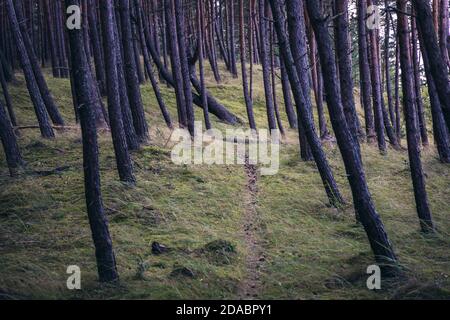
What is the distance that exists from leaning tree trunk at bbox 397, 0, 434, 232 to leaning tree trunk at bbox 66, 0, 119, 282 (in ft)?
19.1

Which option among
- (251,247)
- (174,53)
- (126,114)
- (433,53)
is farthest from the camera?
(174,53)

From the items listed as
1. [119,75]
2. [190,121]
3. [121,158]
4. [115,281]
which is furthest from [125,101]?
[115,281]

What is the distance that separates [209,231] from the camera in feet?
29.9

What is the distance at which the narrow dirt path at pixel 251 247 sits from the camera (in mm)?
6781

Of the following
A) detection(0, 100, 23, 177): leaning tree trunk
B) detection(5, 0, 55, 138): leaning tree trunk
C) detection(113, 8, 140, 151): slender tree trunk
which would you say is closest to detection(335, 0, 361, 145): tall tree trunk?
detection(113, 8, 140, 151): slender tree trunk

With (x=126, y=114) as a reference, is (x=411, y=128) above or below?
below

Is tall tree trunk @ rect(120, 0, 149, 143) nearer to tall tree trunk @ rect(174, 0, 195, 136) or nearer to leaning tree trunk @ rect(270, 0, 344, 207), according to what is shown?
tall tree trunk @ rect(174, 0, 195, 136)

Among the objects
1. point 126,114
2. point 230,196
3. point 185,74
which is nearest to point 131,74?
point 126,114

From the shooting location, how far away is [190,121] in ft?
55.1

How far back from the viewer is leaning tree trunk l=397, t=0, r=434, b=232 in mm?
9031

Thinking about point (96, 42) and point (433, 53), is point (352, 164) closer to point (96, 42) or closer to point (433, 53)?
point (433, 53)

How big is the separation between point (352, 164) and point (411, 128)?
275 centimetres

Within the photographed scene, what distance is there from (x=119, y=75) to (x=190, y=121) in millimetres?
4871
